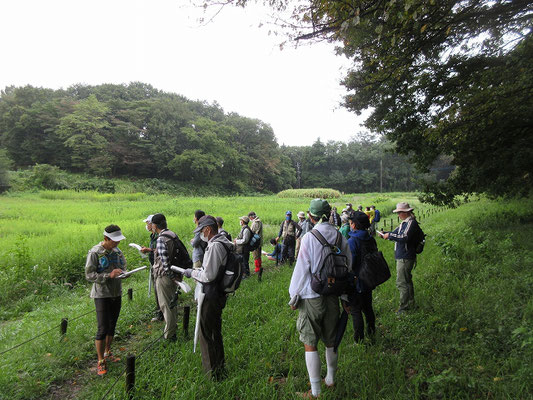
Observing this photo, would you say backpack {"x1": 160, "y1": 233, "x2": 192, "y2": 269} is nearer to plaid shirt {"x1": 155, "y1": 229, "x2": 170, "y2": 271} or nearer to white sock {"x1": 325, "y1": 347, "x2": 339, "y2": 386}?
plaid shirt {"x1": 155, "y1": 229, "x2": 170, "y2": 271}

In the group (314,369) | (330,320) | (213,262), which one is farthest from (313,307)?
(213,262)

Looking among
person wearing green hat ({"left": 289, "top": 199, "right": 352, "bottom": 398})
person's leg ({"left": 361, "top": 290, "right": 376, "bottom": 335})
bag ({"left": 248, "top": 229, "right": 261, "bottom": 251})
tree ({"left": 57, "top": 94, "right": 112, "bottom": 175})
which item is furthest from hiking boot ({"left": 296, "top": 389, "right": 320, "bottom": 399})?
tree ({"left": 57, "top": 94, "right": 112, "bottom": 175})

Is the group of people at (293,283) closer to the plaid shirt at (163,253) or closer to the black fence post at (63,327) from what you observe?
the plaid shirt at (163,253)

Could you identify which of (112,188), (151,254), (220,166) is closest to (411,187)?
(220,166)

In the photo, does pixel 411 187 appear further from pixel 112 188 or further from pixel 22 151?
pixel 22 151

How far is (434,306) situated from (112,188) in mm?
32380

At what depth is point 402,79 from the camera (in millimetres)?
6129

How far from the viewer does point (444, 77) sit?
5.80 metres

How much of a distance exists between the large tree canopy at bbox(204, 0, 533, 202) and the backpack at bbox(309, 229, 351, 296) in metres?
2.26

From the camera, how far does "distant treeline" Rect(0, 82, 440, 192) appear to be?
116ft

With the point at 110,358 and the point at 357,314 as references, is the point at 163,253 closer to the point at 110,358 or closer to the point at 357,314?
the point at 110,358

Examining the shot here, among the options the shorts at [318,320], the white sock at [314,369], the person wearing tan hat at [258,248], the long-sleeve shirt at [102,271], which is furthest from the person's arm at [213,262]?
the person wearing tan hat at [258,248]

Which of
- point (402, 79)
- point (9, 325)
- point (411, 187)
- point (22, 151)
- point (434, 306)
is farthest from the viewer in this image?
point (411, 187)

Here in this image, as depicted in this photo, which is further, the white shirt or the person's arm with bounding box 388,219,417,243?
the person's arm with bounding box 388,219,417,243
